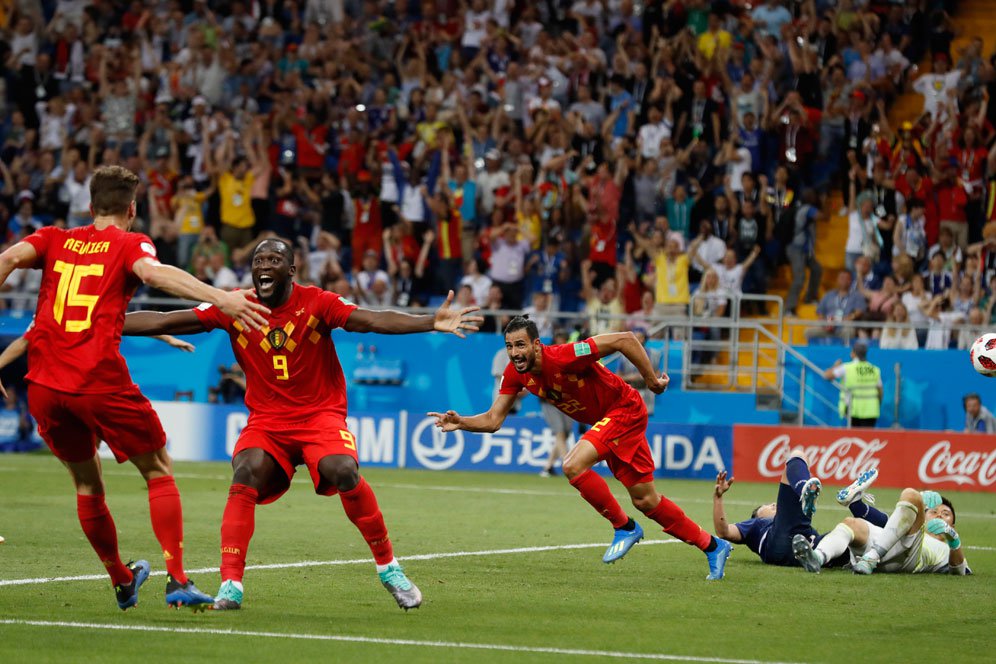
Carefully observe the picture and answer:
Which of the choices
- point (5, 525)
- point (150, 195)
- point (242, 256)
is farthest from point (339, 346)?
point (5, 525)

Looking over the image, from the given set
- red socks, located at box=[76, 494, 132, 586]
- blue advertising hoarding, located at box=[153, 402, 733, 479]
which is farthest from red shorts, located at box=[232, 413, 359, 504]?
blue advertising hoarding, located at box=[153, 402, 733, 479]

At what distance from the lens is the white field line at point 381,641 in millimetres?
7695

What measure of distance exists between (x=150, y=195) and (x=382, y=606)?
62.6 feet

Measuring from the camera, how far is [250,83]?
95.8 ft

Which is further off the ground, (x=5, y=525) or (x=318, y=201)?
(x=318, y=201)

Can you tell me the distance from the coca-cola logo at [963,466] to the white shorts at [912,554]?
9.82 meters

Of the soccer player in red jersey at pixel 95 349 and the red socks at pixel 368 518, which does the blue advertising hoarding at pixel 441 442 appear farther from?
the soccer player in red jersey at pixel 95 349

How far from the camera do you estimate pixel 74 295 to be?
27.9 ft

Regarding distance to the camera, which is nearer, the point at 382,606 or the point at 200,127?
the point at 382,606

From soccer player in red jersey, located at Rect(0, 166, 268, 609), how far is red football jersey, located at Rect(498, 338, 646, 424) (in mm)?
3604

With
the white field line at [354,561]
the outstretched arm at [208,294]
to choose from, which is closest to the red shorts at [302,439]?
the outstretched arm at [208,294]

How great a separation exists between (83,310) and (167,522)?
1296mm

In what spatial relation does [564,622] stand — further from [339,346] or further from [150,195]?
[150,195]

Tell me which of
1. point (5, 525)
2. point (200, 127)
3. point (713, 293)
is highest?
point (200, 127)
